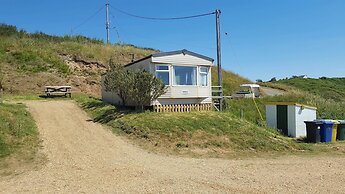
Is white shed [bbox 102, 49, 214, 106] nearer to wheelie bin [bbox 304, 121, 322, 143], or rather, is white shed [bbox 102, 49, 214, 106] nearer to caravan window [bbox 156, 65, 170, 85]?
caravan window [bbox 156, 65, 170, 85]

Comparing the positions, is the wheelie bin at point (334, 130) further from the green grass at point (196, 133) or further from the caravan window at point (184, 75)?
the caravan window at point (184, 75)

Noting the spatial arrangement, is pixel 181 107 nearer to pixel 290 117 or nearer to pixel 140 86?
pixel 140 86

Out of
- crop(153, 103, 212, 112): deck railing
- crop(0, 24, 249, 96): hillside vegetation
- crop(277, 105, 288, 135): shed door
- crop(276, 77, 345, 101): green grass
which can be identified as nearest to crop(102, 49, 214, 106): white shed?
crop(153, 103, 212, 112): deck railing

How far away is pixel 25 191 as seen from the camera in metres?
7.16

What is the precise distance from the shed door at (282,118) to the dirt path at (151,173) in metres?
6.65

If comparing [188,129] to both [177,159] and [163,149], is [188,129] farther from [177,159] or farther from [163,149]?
[177,159]

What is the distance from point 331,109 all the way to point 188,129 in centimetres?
1599

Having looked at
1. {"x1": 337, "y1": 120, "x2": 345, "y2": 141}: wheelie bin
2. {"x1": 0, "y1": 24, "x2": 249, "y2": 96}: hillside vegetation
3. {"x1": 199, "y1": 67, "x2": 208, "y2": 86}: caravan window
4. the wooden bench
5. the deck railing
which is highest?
{"x1": 0, "y1": 24, "x2": 249, "y2": 96}: hillside vegetation

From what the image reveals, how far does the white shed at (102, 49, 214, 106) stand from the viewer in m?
17.9

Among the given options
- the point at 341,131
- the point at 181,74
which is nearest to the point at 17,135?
the point at 181,74

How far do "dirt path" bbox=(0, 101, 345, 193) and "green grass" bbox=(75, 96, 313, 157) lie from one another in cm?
116

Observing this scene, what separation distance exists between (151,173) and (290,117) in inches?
457

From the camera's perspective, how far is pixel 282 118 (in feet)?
61.0

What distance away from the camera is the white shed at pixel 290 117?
17.9 metres
